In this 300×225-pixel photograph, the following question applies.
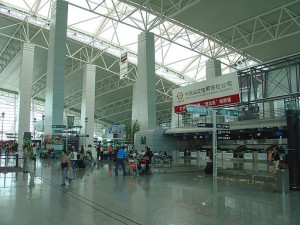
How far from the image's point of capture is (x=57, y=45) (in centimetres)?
2819

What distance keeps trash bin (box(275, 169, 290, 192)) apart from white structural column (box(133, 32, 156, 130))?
20.2 meters

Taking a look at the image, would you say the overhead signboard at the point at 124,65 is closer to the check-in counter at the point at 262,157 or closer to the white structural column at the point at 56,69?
the white structural column at the point at 56,69

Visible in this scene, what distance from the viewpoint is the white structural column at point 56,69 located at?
90.0ft

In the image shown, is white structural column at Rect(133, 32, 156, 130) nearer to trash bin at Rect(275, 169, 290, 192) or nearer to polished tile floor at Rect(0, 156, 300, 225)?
polished tile floor at Rect(0, 156, 300, 225)

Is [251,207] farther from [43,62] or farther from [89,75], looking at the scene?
[43,62]

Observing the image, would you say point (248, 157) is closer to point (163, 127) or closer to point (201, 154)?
point (201, 154)

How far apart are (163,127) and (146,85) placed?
6.17m

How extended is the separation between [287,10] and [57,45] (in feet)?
71.8

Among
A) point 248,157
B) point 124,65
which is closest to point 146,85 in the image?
point 124,65

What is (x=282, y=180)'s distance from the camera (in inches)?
398

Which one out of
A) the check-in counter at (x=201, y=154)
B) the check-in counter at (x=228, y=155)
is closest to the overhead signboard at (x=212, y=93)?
the check-in counter at (x=201, y=154)

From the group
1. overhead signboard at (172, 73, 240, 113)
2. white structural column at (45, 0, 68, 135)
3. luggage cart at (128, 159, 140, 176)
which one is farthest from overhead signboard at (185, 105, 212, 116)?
white structural column at (45, 0, 68, 135)

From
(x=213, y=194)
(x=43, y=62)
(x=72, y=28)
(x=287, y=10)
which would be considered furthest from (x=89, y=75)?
(x=213, y=194)

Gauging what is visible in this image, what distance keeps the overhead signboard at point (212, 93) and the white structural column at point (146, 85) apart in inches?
108
